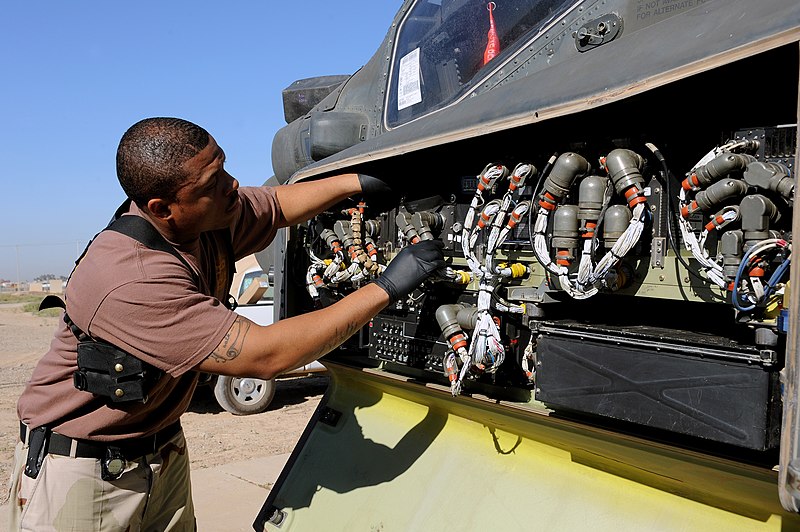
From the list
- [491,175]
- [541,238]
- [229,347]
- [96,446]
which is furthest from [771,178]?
[96,446]

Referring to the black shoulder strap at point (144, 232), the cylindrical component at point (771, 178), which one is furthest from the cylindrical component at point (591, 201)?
the black shoulder strap at point (144, 232)

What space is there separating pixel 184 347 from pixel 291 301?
5.69 ft

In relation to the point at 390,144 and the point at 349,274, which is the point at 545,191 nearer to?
the point at 390,144

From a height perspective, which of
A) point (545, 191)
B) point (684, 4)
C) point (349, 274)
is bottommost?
point (349, 274)

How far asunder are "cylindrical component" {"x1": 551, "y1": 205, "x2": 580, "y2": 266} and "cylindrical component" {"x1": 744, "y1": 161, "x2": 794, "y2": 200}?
591 millimetres

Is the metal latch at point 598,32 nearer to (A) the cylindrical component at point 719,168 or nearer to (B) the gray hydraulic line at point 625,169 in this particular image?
(B) the gray hydraulic line at point 625,169

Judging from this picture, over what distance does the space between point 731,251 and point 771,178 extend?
0.72 feet

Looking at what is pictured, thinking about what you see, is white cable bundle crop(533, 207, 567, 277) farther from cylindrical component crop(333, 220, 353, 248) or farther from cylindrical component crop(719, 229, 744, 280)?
cylindrical component crop(333, 220, 353, 248)

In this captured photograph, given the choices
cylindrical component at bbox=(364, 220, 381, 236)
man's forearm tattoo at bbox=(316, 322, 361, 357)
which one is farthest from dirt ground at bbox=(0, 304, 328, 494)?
man's forearm tattoo at bbox=(316, 322, 361, 357)

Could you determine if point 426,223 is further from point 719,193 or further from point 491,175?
point 719,193

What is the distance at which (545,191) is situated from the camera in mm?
2533

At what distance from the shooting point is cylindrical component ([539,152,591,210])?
245cm

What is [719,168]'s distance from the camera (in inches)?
79.1

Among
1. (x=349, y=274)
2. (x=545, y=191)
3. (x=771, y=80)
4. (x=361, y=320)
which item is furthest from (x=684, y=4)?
(x=349, y=274)
